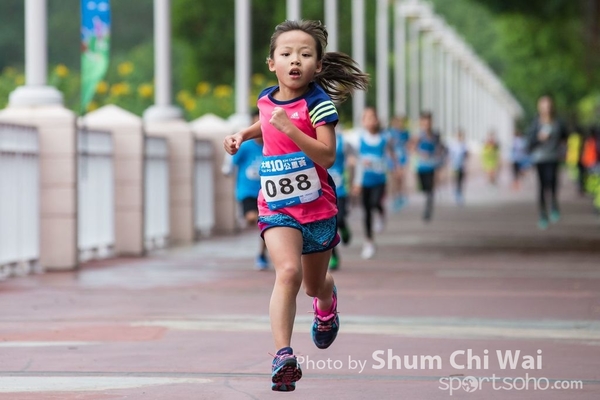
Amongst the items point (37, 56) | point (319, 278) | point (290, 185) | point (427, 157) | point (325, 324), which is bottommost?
point (325, 324)

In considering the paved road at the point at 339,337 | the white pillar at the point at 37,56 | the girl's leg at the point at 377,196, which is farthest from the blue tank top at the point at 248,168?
the girl's leg at the point at 377,196

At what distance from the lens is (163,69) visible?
21.1 m

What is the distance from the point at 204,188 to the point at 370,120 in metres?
4.87

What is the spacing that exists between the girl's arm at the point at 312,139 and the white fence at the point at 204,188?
1432 cm

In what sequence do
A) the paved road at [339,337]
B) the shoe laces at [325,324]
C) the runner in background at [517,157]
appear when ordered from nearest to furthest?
the paved road at [339,337], the shoe laces at [325,324], the runner in background at [517,157]

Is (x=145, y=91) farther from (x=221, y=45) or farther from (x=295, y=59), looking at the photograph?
(x=221, y=45)

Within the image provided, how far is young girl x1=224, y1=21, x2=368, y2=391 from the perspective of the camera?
22.3 feet

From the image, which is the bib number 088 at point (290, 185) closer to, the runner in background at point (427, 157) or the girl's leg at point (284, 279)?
the girl's leg at point (284, 279)

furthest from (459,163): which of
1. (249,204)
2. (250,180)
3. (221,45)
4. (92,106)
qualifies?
(221,45)

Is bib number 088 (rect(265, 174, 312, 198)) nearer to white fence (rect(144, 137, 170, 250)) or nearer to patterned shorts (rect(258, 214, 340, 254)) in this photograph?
patterned shorts (rect(258, 214, 340, 254))

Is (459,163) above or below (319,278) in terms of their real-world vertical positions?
above

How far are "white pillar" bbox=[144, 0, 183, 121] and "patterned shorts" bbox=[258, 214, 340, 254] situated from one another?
1375 centimetres

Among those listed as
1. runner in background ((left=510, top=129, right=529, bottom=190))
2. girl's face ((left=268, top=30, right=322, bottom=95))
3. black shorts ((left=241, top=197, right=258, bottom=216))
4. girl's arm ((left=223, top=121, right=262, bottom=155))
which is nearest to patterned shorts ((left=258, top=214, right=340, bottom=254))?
girl's arm ((left=223, top=121, right=262, bottom=155))

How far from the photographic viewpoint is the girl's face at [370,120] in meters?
17.8
